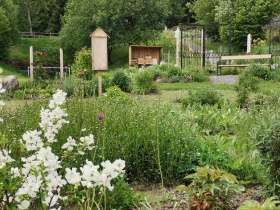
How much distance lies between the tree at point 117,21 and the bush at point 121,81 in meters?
19.4

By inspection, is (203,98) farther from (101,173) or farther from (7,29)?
(7,29)

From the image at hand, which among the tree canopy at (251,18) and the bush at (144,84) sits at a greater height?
the tree canopy at (251,18)

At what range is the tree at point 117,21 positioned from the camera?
35312 millimetres

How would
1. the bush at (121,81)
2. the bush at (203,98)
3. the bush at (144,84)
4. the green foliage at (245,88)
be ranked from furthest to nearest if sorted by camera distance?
1. the bush at (121,81)
2. the bush at (144,84)
3. the bush at (203,98)
4. the green foliage at (245,88)

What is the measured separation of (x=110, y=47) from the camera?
35.6m

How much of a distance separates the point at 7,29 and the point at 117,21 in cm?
878

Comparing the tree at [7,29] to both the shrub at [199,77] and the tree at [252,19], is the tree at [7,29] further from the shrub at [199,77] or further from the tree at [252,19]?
the shrub at [199,77]

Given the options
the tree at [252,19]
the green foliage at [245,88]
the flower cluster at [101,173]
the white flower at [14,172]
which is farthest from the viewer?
Result: the tree at [252,19]

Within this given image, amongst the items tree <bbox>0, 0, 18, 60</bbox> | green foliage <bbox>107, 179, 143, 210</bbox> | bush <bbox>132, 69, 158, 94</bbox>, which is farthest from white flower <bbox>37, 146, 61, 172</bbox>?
tree <bbox>0, 0, 18, 60</bbox>

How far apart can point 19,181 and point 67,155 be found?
0.32m

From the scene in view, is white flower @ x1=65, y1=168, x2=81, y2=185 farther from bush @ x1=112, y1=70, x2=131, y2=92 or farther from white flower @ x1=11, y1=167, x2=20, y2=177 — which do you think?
bush @ x1=112, y1=70, x2=131, y2=92

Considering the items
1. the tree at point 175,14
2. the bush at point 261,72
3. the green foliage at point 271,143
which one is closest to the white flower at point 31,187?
the green foliage at point 271,143

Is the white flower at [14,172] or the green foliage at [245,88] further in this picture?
the green foliage at [245,88]

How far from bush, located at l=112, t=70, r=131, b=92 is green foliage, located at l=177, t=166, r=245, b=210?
1240 centimetres
